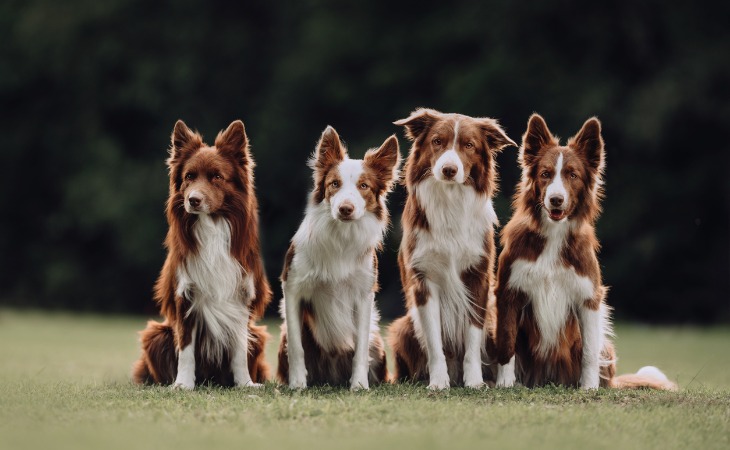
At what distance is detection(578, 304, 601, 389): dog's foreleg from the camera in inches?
257

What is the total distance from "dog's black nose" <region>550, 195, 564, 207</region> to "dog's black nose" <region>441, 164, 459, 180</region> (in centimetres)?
68

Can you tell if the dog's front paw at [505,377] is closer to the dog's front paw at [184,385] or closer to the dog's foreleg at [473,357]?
the dog's foreleg at [473,357]

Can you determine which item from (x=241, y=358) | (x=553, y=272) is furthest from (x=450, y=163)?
(x=241, y=358)

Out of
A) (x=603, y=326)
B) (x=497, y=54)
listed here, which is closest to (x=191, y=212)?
(x=603, y=326)

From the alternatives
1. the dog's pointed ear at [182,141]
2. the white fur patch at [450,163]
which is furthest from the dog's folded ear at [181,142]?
the white fur patch at [450,163]

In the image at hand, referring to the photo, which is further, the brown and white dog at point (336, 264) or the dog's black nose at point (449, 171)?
the brown and white dog at point (336, 264)

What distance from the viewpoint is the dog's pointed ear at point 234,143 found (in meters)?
6.82

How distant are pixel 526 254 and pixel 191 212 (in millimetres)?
2398

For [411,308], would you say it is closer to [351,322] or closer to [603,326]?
[351,322]

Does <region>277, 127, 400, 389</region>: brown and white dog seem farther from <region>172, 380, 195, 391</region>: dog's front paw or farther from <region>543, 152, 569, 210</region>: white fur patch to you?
<region>543, 152, 569, 210</region>: white fur patch

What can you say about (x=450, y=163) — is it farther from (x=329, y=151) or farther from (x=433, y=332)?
(x=433, y=332)

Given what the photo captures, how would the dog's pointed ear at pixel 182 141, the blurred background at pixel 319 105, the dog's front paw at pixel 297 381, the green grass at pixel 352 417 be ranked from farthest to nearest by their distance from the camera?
1. the blurred background at pixel 319 105
2. the dog's pointed ear at pixel 182 141
3. the dog's front paw at pixel 297 381
4. the green grass at pixel 352 417

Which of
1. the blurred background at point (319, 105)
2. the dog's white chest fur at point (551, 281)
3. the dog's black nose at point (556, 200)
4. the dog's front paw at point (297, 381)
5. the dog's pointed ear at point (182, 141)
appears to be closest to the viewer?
the dog's black nose at point (556, 200)

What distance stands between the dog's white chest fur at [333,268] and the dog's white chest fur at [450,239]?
37 cm
